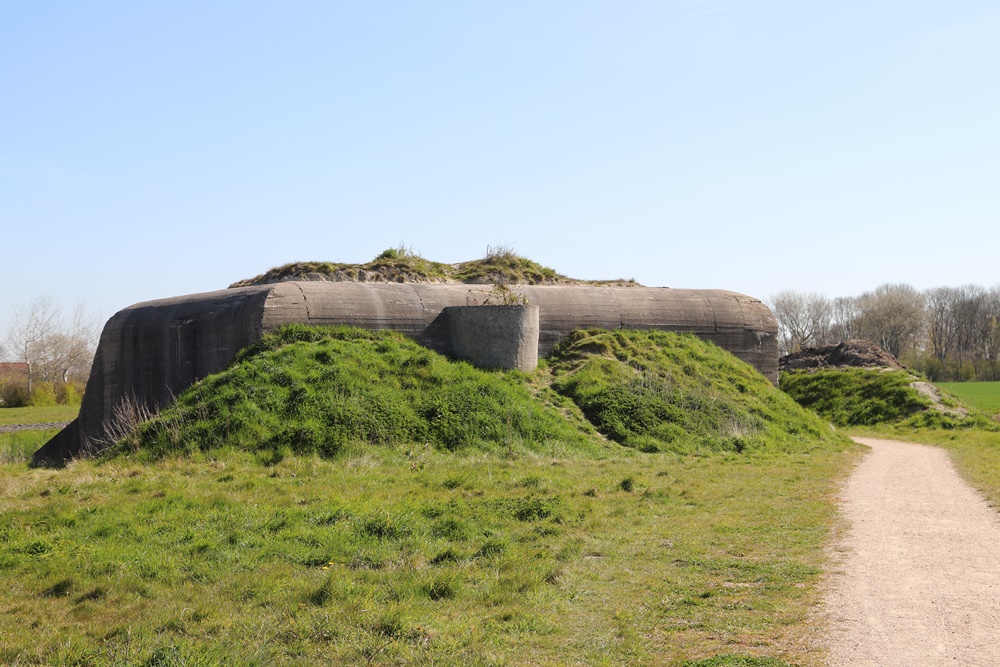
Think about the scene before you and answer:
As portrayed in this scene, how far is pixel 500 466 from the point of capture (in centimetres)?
1220

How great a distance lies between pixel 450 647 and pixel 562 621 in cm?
87

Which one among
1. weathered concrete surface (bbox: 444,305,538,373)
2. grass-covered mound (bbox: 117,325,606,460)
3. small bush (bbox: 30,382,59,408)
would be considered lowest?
small bush (bbox: 30,382,59,408)

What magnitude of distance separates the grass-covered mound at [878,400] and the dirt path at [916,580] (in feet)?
36.5

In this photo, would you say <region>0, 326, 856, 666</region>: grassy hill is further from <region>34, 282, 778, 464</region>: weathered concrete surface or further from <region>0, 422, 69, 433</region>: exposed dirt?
<region>0, 422, 69, 433</region>: exposed dirt

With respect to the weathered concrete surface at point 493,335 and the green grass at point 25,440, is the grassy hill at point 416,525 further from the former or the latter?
the green grass at point 25,440

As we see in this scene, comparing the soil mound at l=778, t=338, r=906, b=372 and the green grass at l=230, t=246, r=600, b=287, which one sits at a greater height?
the green grass at l=230, t=246, r=600, b=287

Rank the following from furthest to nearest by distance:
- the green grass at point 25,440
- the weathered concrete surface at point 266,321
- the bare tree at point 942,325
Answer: the bare tree at point 942,325
the green grass at point 25,440
the weathered concrete surface at point 266,321

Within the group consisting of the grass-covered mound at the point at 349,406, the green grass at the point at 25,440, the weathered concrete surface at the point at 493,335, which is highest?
the weathered concrete surface at the point at 493,335

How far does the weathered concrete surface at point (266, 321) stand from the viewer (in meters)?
16.0

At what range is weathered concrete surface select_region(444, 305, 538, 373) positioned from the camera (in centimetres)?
1645

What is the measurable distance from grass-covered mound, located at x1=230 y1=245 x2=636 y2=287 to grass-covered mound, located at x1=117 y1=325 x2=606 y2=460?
2.95 m

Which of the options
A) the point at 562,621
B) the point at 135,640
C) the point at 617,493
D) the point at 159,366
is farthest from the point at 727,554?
the point at 159,366

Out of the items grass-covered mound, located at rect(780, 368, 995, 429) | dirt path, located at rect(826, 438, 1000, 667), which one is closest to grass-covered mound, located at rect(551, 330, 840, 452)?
grass-covered mound, located at rect(780, 368, 995, 429)

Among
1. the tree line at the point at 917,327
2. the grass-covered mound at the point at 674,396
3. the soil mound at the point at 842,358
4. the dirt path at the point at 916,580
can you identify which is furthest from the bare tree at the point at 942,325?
the dirt path at the point at 916,580
